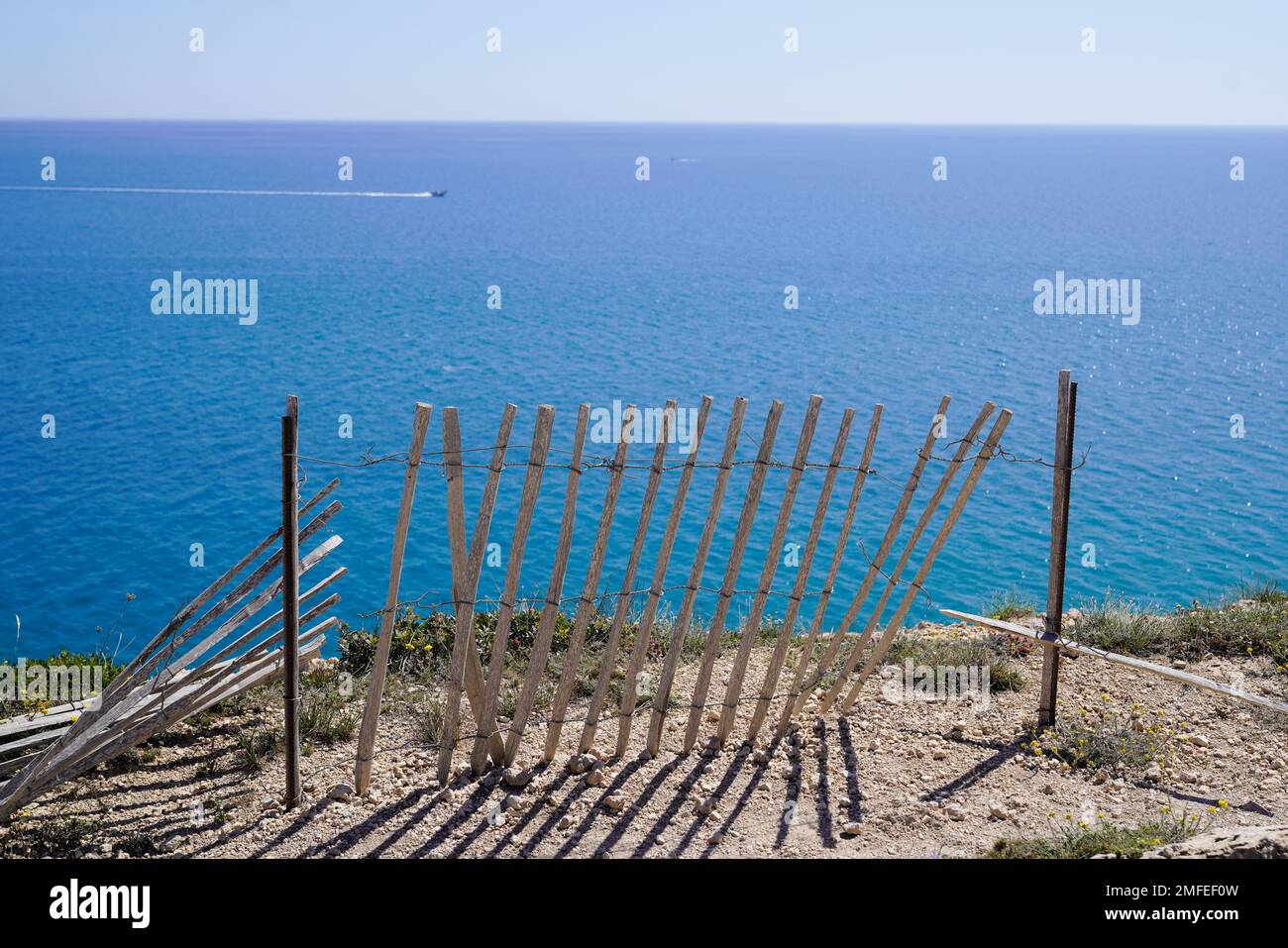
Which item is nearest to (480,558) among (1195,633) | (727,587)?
(727,587)

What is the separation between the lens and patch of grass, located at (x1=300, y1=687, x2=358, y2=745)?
24.0ft

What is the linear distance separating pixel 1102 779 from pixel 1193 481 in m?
19.6

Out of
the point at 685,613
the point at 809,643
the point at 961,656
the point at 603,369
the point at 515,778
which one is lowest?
the point at 515,778

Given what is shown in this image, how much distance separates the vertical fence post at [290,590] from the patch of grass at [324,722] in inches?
38.8

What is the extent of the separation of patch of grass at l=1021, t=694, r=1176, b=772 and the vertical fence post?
452 centimetres

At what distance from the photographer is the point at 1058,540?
24.1 ft

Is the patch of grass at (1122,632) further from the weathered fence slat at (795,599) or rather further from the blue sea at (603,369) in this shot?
the blue sea at (603,369)

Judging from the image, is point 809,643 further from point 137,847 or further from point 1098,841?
point 137,847

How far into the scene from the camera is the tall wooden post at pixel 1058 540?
724 centimetres

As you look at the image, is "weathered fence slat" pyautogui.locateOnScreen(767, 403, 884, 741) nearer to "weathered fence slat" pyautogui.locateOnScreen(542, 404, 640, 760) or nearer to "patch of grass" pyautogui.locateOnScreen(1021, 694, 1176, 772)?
"weathered fence slat" pyautogui.locateOnScreen(542, 404, 640, 760)

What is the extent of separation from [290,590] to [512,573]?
119 centimetres

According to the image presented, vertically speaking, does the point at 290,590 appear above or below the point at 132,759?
above

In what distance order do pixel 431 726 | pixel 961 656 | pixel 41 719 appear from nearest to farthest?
pixel 41 719 < pixel 431 726 < pixel 961 656
